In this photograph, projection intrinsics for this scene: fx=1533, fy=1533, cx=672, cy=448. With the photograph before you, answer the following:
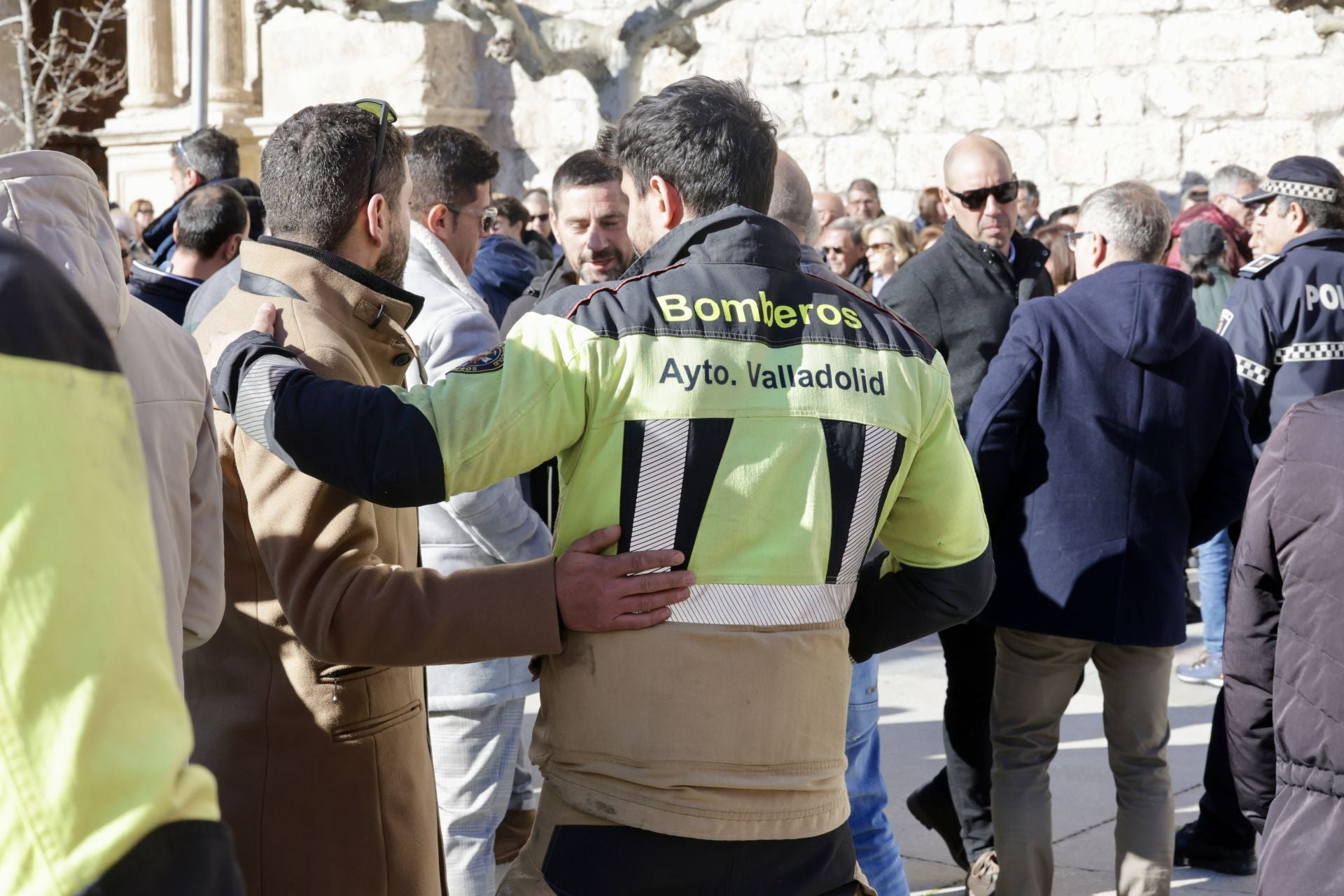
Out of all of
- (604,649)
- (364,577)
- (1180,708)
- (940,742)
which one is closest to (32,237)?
(364,577)

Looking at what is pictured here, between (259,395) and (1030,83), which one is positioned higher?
(1030,83)

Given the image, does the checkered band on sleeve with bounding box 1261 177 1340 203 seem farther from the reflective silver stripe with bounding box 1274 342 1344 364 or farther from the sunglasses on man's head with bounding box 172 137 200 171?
the sunglasses on man's head with bounding box 172 137 200 171

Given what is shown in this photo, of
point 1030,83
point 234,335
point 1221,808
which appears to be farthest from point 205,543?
point 1030,83

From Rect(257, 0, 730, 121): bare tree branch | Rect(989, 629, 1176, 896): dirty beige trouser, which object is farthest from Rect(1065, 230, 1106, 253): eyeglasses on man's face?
Rect(257, 0, 730, 121): bare tree branch

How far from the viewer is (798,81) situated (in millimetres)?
13953

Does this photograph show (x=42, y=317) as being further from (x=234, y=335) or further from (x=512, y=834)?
(x=512, y=834)

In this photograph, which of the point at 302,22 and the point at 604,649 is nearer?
the point at 604,649

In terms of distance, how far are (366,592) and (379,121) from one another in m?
0.90

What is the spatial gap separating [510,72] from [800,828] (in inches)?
549

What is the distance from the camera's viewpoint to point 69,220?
1681mm

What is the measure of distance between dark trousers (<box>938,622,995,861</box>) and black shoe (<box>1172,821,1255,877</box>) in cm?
71

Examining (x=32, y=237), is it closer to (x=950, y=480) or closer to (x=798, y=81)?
(x=950, y=480)

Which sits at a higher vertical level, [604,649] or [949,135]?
[949,135]

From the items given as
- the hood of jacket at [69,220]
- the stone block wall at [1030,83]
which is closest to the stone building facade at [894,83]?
the stone block wall at [1030,83]
